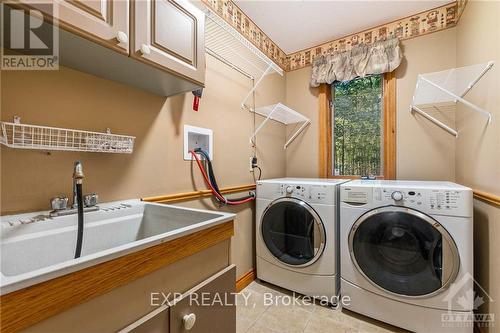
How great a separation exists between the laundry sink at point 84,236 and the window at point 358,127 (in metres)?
1.95

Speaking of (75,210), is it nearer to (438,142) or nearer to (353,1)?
(353,1)

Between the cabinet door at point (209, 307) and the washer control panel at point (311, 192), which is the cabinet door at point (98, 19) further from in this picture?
the washer control panel at point (311, 192)

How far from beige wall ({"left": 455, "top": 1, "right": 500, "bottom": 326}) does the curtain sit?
1.62 ft

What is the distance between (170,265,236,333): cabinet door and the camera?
30.1 inches

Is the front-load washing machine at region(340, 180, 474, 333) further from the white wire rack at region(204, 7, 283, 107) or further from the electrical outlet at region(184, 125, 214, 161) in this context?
the white wire rack at region(204, 7, 283, 107)

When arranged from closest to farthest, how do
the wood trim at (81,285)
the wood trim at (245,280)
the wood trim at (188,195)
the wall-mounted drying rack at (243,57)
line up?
the wood trim at (81,285) < the wood trim at (188,195) < the wall-mounted drying rack at (243,57) < the wood trim at (245,280)

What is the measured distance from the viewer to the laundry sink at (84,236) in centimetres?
53

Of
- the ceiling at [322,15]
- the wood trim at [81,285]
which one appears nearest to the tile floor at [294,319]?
the wood trim at [81,285]

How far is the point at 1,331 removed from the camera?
41cm

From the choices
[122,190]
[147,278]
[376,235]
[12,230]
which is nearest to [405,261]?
[376,235]

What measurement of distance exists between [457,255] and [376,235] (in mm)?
415
